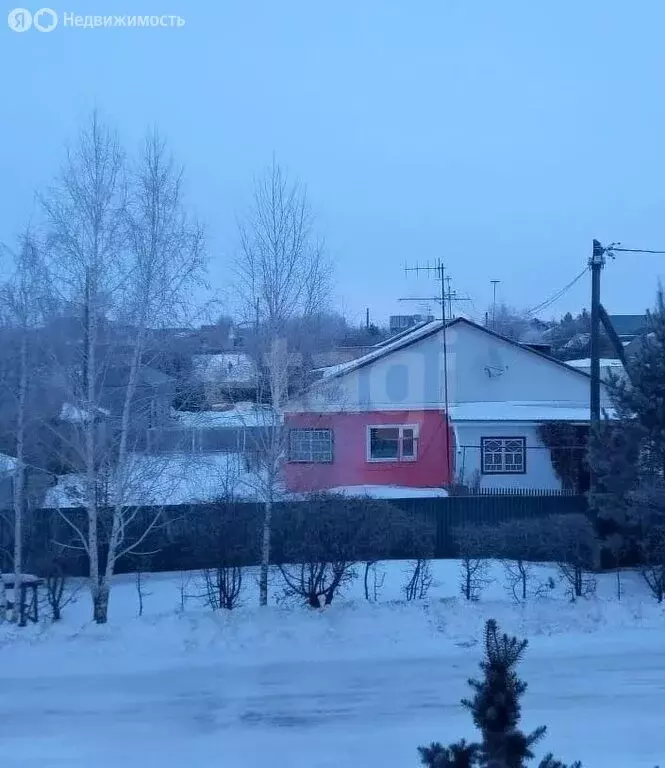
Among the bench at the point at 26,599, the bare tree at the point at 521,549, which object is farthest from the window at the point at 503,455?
the bench at the point at 26,599

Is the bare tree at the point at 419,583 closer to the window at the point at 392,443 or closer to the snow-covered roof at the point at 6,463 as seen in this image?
the snow-covered roof at the point at 6,463

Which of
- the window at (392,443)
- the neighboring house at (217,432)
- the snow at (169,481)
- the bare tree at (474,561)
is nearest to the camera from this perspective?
the snow at (169,481)

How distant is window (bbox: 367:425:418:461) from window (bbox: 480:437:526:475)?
6.00 feet

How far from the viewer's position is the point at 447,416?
22.5 m

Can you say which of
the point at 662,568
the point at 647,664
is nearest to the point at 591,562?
the point at 662,568

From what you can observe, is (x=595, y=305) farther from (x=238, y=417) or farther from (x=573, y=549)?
(x=238, y=417)

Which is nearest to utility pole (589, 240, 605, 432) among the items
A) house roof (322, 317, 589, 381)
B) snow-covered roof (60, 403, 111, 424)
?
house roof (322, 317, 589, 381)

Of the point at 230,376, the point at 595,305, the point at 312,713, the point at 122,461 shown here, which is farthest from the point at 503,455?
the point at 312,713

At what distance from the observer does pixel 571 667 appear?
855 cm

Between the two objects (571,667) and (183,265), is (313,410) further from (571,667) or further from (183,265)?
(571,667)

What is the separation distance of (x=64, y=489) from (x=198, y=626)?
275 cm

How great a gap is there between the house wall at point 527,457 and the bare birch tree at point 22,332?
1326cm

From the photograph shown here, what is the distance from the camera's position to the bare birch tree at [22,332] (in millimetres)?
10508

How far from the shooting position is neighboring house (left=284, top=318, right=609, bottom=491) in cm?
2211
